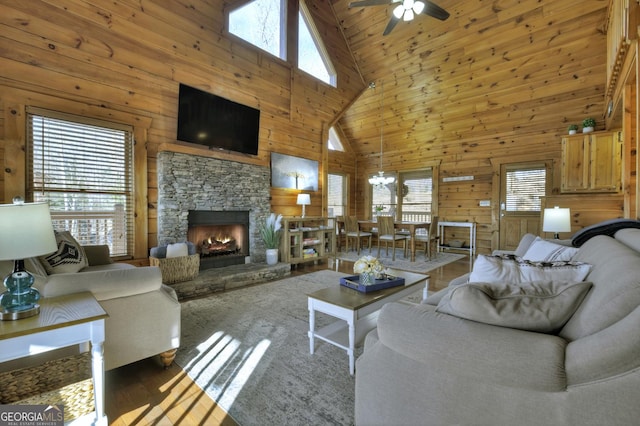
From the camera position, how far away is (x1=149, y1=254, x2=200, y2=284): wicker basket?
138 inches

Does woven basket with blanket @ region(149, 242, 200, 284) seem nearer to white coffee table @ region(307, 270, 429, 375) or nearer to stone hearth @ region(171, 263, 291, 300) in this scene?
stone hearth @ region(171, 263, 291, 300)

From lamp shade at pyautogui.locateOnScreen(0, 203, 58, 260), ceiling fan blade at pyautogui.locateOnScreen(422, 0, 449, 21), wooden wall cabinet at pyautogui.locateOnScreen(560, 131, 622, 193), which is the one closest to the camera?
lamp shade at pyautogui.locateOnScreen(0, 203, 58, 260)

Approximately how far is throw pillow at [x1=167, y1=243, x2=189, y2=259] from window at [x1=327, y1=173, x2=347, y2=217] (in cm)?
521

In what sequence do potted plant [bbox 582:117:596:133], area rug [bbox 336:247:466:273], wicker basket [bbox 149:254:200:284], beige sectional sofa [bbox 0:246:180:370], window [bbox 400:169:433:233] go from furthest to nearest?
window [bbox 400:169:433:233], area rug [bbox 336:247:466:273], potted plant [bbox 582:117:596:133], wicker basket [bbox 149:254:200:284], beige sectional sofa [bbox 0:246:180:370]

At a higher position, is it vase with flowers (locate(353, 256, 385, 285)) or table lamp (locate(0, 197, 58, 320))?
table lamp (locate(0, 197, 58, 320))

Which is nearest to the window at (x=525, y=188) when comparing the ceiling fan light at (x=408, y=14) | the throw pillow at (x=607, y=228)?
the throw pillow at (x=607, y=228)

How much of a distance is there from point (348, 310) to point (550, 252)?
1.62 m

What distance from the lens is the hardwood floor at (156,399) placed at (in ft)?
5.04

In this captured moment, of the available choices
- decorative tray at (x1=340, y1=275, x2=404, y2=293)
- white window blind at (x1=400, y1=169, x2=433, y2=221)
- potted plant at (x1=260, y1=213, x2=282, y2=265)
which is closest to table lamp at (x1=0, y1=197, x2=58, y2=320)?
decorative tray at (x1=340, y1=275, x2=404, y2=293)

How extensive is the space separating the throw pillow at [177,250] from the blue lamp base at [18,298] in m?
2.25

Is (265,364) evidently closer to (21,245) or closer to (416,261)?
(21,245)

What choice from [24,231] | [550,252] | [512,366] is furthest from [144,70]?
[550,252]

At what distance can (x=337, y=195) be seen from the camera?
344 inches

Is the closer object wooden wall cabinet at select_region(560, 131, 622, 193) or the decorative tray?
the decorative tray
